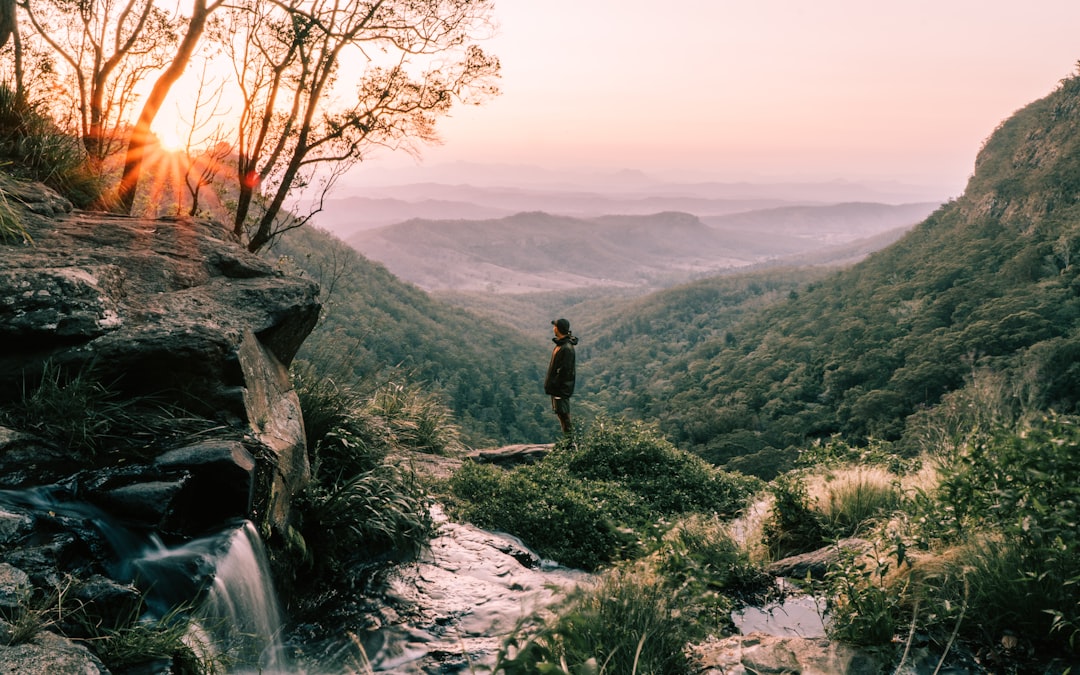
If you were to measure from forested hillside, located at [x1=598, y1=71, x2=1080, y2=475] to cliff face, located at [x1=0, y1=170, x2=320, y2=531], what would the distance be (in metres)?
25.6

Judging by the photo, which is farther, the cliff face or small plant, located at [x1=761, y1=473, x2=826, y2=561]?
small plant, located at [x1=761, y1=473, x2=826, y2=561]

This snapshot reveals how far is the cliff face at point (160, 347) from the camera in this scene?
14.0ft

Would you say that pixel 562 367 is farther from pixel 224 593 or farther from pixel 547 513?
pixel 224 593

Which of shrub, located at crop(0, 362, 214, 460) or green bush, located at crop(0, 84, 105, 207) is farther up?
green bush, located at crop(0, 84, 105, 207)

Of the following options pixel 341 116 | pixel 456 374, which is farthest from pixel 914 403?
pixel 341 116

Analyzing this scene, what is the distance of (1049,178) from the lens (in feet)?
200

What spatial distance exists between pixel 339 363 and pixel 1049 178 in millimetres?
74163

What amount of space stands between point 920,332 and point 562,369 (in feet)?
147

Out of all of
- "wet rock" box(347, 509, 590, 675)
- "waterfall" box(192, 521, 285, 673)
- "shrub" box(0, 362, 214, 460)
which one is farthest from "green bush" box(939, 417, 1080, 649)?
"shrub" box(0, 362, 214, 460)

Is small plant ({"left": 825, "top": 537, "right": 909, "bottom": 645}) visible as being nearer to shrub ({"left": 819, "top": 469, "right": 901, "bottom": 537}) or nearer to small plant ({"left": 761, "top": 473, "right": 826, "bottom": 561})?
shrub ({"left": 819, "top": 469, "right": 901, "bottom": 537})

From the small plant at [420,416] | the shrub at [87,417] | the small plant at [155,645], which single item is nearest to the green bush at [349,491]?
the shrub at [87,417]

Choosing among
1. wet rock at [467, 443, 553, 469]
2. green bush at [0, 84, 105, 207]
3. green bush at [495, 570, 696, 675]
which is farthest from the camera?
wet rock at [467, 443, 553, 469]

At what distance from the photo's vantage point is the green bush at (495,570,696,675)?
336 cm

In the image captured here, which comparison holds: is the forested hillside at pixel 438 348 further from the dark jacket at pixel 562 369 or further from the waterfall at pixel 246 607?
the waterfall at pixel 246 607
